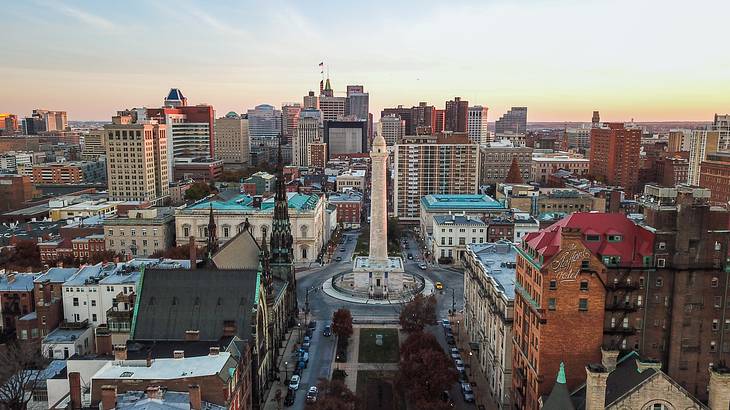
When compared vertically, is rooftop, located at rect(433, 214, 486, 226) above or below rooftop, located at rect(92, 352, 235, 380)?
below

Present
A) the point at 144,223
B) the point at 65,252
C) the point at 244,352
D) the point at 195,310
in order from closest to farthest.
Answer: the point at 244,352 → the point at 195,310 → the point at 65,252 → the point at 144,223

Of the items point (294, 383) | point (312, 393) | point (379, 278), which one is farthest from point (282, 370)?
point (379, 278)

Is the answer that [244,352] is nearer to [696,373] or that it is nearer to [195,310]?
[195,310]

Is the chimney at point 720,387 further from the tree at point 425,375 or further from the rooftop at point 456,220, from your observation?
the rooftop at point 456,220

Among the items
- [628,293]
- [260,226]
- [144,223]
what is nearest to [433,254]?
[260,226]

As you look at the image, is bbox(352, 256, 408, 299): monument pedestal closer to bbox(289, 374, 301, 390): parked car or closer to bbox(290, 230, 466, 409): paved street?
bbox(290, 230, 466, 409): paved street

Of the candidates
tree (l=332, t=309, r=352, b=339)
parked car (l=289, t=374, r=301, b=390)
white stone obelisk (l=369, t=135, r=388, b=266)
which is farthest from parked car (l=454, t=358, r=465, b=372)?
white stone obelisk (l=369, t=135, r=388, b=266)
